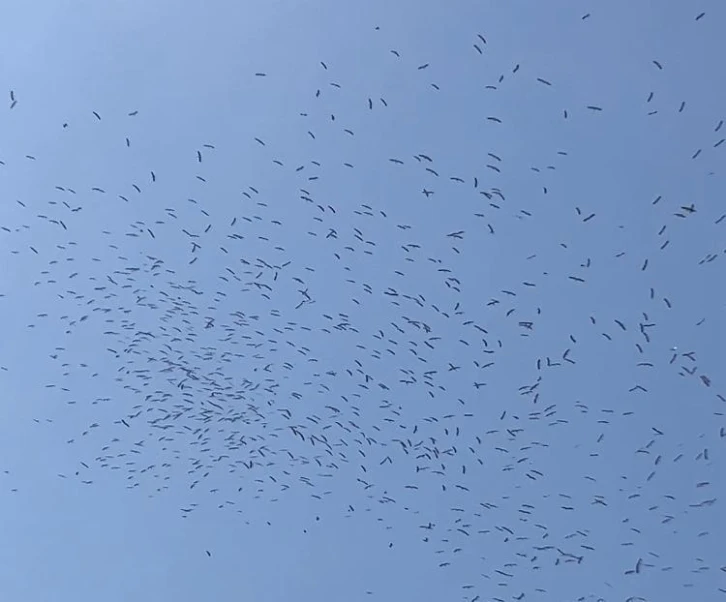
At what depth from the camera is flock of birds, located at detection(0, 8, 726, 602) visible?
1.91 metres

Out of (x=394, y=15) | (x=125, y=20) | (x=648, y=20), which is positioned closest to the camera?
(x=648, y=20)

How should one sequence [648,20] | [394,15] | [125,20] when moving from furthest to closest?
[125,20] → [394,15] → [648,20]

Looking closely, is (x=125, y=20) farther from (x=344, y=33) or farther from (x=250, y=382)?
(x=250, y=382)

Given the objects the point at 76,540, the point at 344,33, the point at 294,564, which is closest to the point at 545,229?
the point at 344,33

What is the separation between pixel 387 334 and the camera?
2.06 metres

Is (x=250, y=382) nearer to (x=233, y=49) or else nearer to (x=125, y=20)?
(x=233, y=49)

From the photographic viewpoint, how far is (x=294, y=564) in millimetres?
2076

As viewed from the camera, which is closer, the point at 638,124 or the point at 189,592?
the point at 638,124

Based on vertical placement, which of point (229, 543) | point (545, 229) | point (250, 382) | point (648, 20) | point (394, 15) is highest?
point (648, 20)

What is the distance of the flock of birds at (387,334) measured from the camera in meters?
1.91

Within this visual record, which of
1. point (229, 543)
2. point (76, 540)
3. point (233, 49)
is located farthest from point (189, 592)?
point (233, 49)

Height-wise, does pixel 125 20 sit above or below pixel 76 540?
above

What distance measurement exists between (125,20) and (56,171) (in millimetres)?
418

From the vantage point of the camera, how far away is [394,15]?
204 cm
